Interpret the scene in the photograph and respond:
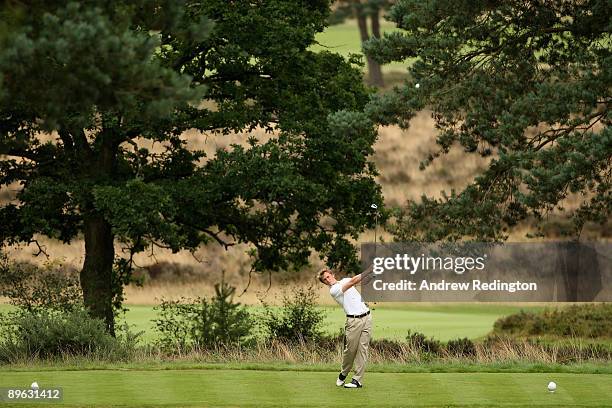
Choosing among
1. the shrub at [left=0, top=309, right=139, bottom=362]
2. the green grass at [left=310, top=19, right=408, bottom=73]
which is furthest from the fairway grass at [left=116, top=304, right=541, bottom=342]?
the green grass at [left=310, top=19, right=408, bottom=73]

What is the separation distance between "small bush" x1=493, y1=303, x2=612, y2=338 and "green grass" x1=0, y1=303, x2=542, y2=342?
832mm

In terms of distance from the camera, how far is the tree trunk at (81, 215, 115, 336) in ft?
109

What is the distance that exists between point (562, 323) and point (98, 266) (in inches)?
646

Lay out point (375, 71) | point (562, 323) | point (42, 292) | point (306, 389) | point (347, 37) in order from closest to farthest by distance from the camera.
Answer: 1. point (306, 389)
2. point (42, 292)
3. point (562, 323)
4. point (375, 71)
5. point (347, 37)

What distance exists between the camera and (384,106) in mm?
31844

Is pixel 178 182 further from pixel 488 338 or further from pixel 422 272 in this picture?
pixel 488 338

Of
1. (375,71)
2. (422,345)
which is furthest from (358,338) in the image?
(375,71)

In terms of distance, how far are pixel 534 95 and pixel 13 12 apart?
1704 centimetres

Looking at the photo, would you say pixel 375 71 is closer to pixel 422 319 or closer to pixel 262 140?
pixel 262 140

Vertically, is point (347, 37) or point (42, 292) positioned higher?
point (347, 37)

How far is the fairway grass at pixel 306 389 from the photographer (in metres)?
18.8

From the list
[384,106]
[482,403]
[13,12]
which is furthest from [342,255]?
[13,12]

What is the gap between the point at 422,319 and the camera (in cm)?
4497

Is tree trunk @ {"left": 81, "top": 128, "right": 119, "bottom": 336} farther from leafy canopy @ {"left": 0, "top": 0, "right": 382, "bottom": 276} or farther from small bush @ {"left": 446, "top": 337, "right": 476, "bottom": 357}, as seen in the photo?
small bush @ {"left": 446, "top": 337, "right": 476, "bottom": 357}
